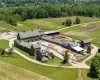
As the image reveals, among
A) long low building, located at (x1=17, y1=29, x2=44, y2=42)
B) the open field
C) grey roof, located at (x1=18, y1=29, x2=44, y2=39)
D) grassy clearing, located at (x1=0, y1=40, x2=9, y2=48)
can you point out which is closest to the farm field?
grassy clearing, located at (x1=0, y1=40, x2=9, y2=48)

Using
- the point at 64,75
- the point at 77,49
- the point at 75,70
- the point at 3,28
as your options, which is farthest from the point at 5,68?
the point at 3,28

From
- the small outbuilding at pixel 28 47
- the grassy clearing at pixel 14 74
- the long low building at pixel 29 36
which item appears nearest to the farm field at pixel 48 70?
the small outbuilding at pixel 28 47

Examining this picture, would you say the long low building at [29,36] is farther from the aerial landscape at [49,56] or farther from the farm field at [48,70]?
the farm field at [48,70]

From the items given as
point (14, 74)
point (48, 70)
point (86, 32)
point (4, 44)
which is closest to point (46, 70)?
point (48, 70)

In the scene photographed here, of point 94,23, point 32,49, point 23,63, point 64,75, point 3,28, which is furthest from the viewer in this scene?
point 94,23

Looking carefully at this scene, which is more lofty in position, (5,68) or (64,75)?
(5,68)

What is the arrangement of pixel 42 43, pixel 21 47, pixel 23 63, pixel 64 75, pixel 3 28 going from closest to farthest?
pixel 64 75 < pixel 23 63 < pixel 21 47 < pixel 42 43 < pixel 3 28

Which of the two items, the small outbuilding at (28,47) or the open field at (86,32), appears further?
the open field at (86,32)

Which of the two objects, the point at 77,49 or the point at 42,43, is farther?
the point at 42,43

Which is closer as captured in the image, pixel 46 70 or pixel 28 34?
pixel 46 70

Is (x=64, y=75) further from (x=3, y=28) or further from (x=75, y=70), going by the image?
(x=3, y=28)

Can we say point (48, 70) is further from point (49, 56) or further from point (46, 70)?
point (49, 56)
